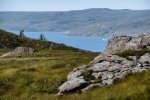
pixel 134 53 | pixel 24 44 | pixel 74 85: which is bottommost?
pixel 24 44

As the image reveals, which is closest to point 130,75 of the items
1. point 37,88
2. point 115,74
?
point 115,74

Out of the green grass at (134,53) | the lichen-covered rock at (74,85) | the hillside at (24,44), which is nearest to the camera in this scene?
the lichen-covered rock at (74,85)

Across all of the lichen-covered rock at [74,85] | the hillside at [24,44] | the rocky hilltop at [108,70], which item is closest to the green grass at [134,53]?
the rocky hilltop at [108,70]

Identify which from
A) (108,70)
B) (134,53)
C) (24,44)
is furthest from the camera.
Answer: (24,44)

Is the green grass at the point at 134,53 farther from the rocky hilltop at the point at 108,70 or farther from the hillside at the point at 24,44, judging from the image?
the hillside at the point at 24,44

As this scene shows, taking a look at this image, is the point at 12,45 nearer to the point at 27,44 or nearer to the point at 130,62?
the point at 27,44

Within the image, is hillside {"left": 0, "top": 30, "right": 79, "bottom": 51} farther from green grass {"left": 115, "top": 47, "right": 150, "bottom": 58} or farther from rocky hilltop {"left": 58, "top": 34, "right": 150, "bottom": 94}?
rocky hilltop {"left": 58, "top": 34, "right": 150, "bottom": 94}

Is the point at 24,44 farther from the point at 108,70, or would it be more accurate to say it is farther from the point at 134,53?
the point at 108,70

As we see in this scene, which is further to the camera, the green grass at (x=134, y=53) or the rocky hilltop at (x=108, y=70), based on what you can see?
the green grass at (x=134, y=53)

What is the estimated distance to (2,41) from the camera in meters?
135

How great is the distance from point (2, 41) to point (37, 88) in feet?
351

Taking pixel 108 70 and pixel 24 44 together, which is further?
pixel 24 44

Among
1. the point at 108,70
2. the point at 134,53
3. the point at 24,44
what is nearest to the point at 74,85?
the point at 108,70

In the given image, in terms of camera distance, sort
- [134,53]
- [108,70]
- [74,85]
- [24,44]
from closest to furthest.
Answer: [74,85], [108,70], [134,53], [24,44]
